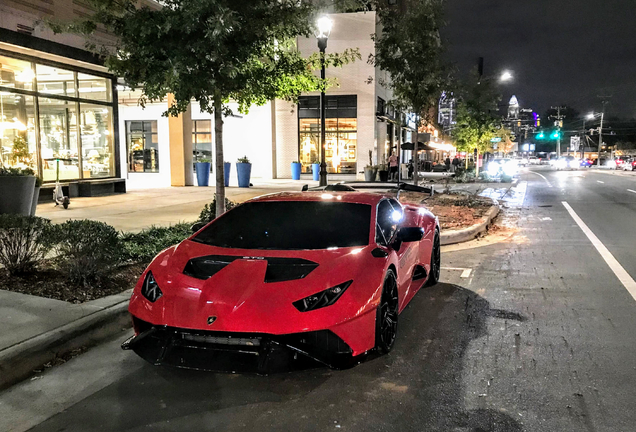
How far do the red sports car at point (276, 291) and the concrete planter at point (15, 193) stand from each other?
7683mm

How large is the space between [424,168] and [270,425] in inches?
1751

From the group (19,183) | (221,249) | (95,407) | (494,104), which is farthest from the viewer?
(494,104)

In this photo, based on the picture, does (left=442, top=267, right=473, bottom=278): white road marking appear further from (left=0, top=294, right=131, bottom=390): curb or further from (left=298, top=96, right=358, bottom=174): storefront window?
(left=298, top=96, right=358, bottom=174): storefront window

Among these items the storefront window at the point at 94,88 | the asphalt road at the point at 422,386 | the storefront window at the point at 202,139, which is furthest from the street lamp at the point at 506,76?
the asphalt road at the point at 422,386

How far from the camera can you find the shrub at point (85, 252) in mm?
5957

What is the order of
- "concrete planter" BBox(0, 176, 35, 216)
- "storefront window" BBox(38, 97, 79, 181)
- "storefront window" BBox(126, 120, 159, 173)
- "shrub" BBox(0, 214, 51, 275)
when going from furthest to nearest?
"storefront window" BBox(126, 120, 159, 173) < "storefront window" BBox(38, 97, 79, 181) < "concrete planter" BBox(0, 176, 35, 216) < "shrub" BBox(0, 214, 51, 275)

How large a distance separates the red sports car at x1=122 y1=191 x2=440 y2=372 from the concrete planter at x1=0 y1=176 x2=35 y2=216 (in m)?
7.68

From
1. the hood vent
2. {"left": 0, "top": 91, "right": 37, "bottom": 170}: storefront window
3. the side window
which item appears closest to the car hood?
the hood vent

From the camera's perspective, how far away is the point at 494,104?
30734 millimetres

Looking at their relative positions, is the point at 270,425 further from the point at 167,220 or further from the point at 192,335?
the point at 167,220

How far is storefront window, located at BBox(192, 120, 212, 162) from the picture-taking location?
29766 millimetres

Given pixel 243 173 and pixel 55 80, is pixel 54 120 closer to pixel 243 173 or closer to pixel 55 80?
pixel 55 80

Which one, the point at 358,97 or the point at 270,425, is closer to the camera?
the point at 270,425

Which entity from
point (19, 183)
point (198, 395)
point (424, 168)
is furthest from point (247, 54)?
point (424, 168)
